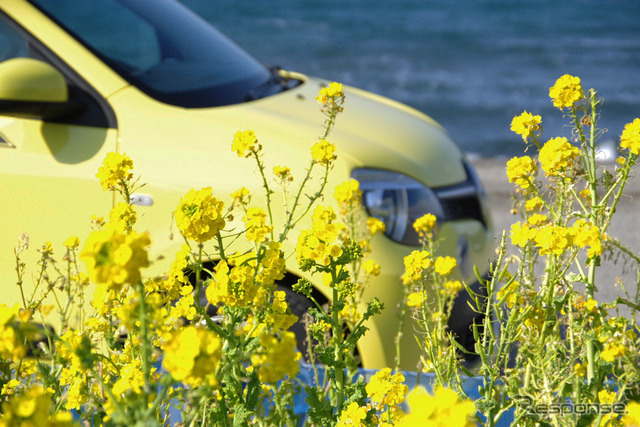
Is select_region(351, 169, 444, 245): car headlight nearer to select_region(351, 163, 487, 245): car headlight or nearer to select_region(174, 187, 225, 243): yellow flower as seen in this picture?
select_region(351, 163, 487, 245): car headlight

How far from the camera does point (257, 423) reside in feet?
6.11

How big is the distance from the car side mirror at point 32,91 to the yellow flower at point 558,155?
1.91 metres

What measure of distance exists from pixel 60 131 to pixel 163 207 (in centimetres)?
52

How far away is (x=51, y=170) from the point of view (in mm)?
2957

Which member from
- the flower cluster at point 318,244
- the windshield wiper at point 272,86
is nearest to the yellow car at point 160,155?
the windshield wiper at point 272,86

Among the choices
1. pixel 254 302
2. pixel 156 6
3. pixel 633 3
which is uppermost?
pixel 633 3

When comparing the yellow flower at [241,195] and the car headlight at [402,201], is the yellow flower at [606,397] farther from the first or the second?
the car headlight at [402,201]

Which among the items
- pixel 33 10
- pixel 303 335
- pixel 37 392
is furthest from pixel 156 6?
pixel 37 392

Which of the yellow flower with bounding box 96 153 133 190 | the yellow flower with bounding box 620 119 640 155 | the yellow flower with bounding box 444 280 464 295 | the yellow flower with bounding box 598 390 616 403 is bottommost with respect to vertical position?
the yellow flower with bounding box 598 390 616 403

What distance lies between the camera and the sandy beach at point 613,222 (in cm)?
502

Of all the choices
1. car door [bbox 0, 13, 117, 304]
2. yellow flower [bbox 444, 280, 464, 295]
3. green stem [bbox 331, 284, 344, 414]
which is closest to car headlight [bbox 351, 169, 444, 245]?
yellow flower [bbox 444, 280, 464, 295]

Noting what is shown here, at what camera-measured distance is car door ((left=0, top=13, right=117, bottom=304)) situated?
2936 mm

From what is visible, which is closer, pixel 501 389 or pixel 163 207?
pixel 501 389

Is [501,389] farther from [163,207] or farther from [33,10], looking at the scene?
[33,10]
